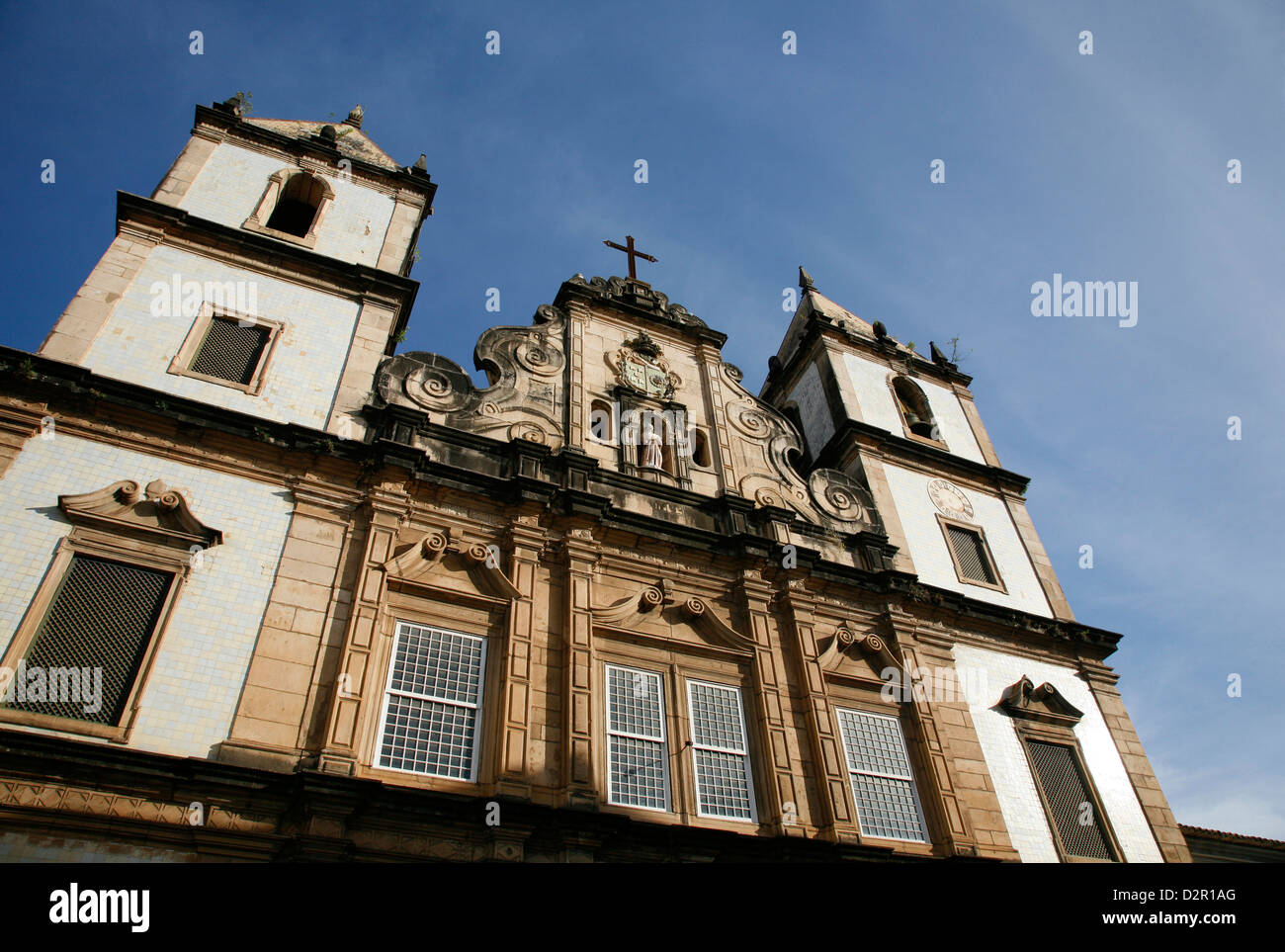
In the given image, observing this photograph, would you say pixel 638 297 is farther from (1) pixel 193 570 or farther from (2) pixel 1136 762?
(2) pixel 1136 762

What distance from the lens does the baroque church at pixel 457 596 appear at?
31.7 feet

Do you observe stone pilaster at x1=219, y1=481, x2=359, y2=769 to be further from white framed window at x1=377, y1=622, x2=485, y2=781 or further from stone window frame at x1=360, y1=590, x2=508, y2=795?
white framed window at x1=377, y1=622, x2=485, y2=781

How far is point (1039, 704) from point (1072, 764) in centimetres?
112

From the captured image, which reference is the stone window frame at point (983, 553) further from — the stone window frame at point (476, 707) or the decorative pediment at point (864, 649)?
the stone window frame at point (476, 707)

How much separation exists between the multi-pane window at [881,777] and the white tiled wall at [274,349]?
31.8ft

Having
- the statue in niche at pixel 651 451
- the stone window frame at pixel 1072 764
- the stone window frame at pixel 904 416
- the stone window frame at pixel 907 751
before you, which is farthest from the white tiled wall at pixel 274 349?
the stone window frame at pixel 1072 764

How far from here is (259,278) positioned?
15125 millimetres

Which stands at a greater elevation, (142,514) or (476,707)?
(142,514)

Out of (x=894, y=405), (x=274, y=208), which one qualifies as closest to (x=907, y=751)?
(x=894, y=405)

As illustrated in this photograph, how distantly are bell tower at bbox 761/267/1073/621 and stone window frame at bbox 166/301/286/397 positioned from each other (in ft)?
38.8

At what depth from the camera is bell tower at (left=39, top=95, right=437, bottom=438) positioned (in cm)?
1305
